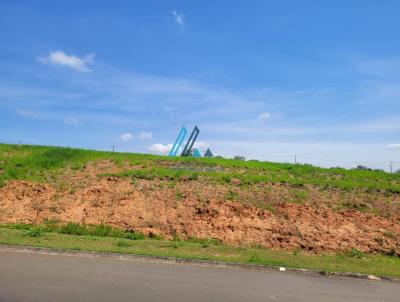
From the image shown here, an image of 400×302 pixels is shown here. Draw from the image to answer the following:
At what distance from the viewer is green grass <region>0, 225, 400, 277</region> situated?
43.3 feet

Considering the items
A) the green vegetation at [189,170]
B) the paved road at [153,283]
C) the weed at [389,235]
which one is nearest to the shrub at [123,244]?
the paved road at [153,283]

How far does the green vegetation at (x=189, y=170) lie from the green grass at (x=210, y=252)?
6.79 meters

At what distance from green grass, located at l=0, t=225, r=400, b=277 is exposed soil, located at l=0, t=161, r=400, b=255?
1.39m

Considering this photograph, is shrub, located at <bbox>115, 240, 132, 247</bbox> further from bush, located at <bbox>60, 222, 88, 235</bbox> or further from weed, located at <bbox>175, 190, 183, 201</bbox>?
weed, located at <bbox>175, 190, 183, 201</bbox>

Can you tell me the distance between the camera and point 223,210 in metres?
19.9

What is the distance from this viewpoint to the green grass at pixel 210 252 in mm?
13188

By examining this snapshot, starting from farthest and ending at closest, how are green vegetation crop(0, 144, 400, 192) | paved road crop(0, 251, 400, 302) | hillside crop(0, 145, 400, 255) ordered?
1. green vegetation crop(0, 144, 400, 192)
2. hillside crop(0, 145, 400, 255)
3. paved road crop(0, 251, 400, 302)

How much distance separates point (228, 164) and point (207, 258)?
14.2 m

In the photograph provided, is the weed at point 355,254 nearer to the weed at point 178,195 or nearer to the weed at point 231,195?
the weed at point 231,195

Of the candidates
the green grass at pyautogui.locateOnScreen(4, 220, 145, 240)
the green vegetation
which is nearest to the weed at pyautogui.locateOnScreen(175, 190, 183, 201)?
the green vegetation

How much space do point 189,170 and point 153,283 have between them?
630 inches

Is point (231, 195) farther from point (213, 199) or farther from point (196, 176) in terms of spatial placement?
point (196, 176)

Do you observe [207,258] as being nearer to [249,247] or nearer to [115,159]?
[249,247]

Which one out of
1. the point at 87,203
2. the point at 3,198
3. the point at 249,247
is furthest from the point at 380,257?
the point at 3,198
